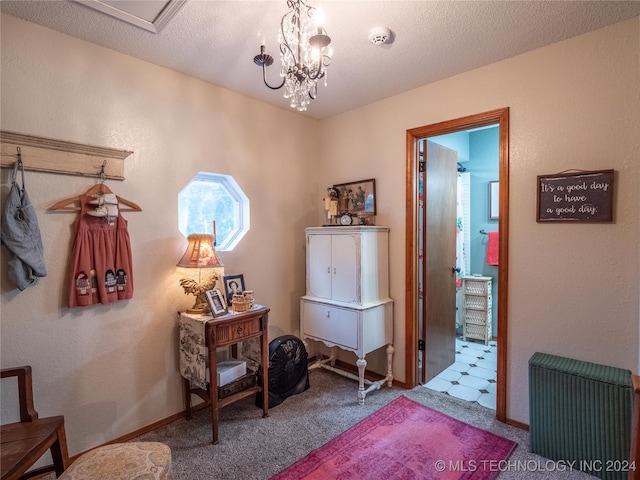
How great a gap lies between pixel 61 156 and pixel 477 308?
167 inches

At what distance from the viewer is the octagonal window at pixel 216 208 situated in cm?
265

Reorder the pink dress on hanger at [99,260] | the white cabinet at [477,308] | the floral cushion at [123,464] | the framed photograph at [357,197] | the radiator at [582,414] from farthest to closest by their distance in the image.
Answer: the white cabinet at [477,308]
the framed photograph at [357,197]
the pink dress on hanger at [99,260]
the radiator at [582,414]
the floral cushion at [123,464]

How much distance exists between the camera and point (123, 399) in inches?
86.4

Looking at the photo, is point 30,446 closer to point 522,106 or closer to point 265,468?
point 265,468

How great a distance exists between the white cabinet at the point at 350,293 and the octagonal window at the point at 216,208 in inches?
27.1

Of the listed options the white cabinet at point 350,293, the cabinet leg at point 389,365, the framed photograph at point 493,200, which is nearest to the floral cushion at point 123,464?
the white cabinet at point 350,293

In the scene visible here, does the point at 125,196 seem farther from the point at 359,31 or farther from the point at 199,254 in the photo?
the point at 359,31

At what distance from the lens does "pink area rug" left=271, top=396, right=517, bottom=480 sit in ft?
6.11

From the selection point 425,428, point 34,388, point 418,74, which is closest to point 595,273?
point 425,428

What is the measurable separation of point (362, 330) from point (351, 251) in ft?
2.14

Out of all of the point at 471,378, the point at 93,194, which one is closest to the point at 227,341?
the point at 93,194

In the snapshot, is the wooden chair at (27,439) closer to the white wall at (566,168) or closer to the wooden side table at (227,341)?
the wooden side table at (227,341)

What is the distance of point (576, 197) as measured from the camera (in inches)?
79.4

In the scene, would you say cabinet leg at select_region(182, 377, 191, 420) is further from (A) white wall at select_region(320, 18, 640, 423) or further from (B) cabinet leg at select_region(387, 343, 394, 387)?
(A) white wall at select_region(320, 18, 640, 423)
